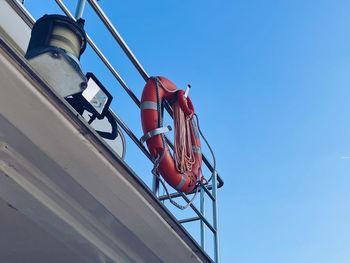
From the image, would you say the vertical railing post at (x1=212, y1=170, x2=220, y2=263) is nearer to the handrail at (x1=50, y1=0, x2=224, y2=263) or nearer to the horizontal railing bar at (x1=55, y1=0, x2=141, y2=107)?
the handrail at (x1=50, y1=0, x2=224, y2=263)

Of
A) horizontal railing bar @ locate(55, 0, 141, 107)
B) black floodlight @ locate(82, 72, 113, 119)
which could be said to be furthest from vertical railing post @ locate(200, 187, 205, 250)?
black floodlight @ locate(82, 72, 113, 119)

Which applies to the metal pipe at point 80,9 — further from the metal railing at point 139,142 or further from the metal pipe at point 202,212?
the metal pipe at point 202,212

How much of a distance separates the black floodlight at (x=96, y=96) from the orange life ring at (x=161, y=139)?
1.86ft

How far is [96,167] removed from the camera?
1.06 meters

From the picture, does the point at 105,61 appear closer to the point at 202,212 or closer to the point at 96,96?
the point at 96,96

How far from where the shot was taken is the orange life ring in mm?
1868

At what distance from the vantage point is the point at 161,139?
1.89m

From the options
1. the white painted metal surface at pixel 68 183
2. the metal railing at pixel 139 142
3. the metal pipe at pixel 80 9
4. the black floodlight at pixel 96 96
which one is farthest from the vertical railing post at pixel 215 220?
the metal pipe at pixel 80 9

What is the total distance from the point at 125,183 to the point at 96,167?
107 mm

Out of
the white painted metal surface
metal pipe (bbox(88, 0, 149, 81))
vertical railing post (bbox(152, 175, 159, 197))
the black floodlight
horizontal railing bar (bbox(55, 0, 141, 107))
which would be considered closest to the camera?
the white painted metal surface

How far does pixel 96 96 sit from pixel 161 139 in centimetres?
65

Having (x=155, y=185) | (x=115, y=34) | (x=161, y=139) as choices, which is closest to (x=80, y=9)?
(x=115, y=34)

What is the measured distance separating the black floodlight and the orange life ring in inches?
22.4

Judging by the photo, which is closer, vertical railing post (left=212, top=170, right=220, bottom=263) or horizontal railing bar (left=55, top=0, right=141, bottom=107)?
horizontal railing bar (left=55, top=0, right=141, bottom=107)
